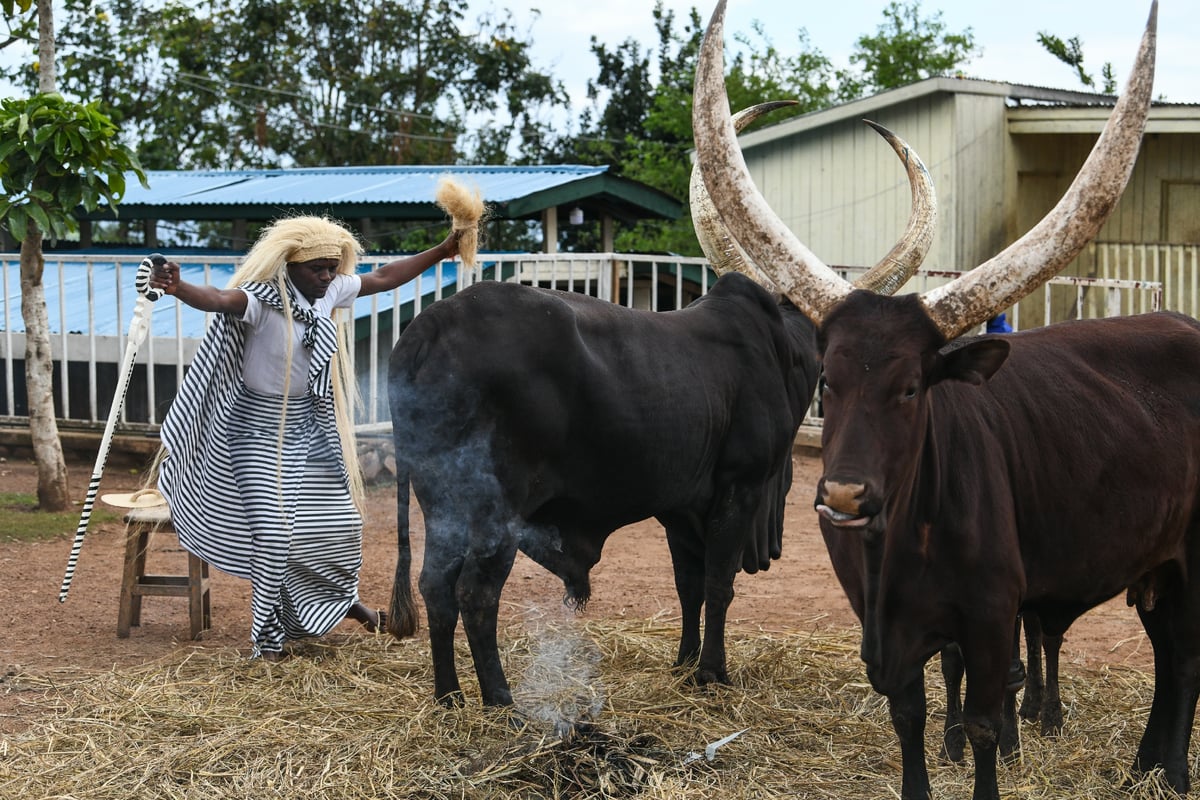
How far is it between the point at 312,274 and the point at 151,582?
1.84 metres

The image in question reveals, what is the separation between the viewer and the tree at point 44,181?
7.85m

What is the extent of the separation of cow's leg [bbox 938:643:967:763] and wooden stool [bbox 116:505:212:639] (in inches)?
130

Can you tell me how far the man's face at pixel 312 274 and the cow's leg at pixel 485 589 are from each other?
55.6 inches

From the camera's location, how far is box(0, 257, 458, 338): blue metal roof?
10.4m

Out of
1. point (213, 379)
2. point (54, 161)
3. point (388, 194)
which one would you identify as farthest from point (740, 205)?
point (388, 194)

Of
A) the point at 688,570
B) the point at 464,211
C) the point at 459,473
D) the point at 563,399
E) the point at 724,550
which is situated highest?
the point at 464,211

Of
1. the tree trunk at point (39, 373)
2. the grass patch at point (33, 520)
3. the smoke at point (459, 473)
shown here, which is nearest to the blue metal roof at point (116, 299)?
the tree trunk at point (39, 373)

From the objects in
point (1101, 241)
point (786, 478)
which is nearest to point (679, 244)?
point (1101, 241)

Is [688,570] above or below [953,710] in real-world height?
above

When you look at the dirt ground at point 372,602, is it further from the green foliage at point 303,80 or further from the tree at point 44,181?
the green foliage at point 303,80

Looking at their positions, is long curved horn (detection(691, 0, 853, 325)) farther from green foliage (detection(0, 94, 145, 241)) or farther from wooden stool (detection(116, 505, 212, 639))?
Answer: green foliage (detection(0, 94, 145, 241))

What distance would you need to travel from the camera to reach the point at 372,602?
669 cm

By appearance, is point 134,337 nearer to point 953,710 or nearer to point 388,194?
point 953,710

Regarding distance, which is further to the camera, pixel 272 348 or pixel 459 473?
pixel 272 348
